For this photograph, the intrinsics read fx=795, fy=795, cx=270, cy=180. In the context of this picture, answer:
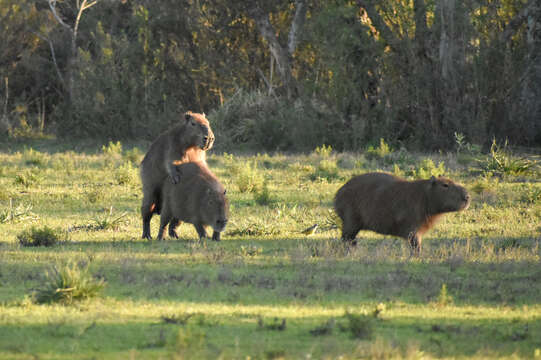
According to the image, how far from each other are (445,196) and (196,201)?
3.30m

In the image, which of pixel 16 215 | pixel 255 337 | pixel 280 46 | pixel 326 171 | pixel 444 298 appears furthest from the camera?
pixel 280 46

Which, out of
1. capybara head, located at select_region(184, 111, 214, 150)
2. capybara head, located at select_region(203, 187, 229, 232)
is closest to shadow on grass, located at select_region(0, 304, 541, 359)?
capybara head, located at select_region(203, 187, 229, 232)

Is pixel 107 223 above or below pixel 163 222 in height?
below

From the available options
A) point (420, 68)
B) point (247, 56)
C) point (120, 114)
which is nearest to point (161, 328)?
point (420, 68)

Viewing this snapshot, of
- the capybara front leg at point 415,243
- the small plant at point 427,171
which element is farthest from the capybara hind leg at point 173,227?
the small plant at point 427,171

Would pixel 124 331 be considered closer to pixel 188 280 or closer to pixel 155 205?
pixel 188 280

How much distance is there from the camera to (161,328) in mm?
6395

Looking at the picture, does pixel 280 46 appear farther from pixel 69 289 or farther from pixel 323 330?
pixel 323 330

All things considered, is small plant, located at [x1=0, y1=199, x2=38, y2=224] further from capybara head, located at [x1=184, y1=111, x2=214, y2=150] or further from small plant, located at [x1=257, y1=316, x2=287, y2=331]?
small plant, located at [x1=257, y1=316, x2=287, y2=331]

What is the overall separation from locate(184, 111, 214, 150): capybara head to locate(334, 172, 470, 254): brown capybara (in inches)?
94.3

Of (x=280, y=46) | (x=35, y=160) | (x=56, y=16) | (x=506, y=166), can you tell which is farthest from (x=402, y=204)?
(x=56, y=16)

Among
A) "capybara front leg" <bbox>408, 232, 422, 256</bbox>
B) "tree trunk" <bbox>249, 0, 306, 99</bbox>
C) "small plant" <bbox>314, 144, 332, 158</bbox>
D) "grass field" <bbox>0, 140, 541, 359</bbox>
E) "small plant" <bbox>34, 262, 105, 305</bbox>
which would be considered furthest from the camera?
"tree trunk" <bbox>249, 0, 306, 99</bbox>

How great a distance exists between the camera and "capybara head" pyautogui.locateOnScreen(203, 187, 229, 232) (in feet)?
34.5

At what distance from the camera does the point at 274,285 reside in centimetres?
811
